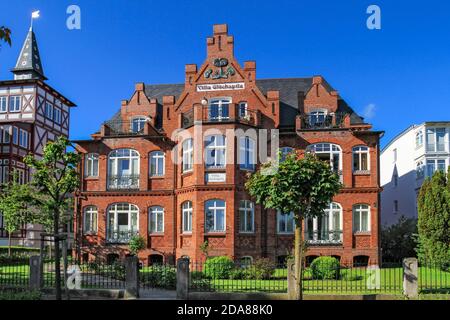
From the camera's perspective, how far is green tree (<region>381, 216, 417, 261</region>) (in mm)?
34344

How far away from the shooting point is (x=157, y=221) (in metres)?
32.6

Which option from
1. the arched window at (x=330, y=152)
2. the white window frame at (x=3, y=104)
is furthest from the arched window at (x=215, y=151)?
the white window frame at (x=3, y=104)

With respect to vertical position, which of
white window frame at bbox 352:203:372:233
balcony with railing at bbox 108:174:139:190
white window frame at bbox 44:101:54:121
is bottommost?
white window frame at bbox 352:203:372:233

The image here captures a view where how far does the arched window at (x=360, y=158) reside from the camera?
3119 centimetres

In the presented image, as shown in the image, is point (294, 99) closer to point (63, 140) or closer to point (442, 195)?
point (442, 195)

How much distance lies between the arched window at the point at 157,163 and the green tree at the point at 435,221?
1484 cm

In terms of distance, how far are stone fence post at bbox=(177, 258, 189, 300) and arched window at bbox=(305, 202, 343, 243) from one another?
1351 centimetres

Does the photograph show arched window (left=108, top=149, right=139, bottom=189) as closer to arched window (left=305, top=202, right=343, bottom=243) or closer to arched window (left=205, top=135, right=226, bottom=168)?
arched window (left=205, top=135, right=226, bottom=168)

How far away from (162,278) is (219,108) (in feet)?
42.9

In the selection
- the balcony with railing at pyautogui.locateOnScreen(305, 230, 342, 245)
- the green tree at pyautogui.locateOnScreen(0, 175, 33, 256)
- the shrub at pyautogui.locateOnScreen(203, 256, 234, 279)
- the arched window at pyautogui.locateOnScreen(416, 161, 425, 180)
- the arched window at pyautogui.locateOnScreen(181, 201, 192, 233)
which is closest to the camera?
the shrub at pyautogui.locateOnScreen(203, 256, 234, 279)

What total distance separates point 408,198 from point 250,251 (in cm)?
2127

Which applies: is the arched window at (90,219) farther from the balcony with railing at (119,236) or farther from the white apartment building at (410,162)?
the white apartment building at (410,162)

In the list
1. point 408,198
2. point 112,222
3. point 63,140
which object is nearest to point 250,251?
point 112,222

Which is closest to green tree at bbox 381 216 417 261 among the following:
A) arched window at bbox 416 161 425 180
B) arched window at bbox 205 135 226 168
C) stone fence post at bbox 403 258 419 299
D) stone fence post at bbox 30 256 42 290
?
arched window at bbox 416 161 425 180
